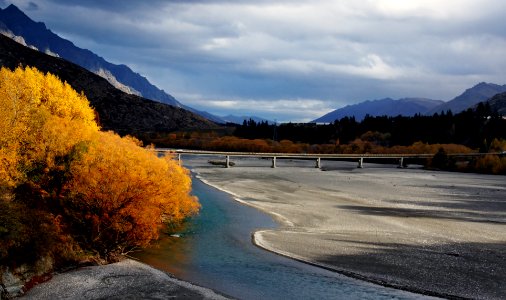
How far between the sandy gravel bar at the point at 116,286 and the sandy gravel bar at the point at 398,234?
9.14 meters

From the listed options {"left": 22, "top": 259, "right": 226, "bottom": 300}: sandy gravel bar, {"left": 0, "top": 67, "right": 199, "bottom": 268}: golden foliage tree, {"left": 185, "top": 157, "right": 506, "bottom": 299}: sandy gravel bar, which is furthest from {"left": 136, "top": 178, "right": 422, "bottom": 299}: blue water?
{"left": 0, "top": 67, "right": 199, "bottom": 268}: golden foliage tree

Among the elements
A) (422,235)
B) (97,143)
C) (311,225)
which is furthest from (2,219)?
(422,235)

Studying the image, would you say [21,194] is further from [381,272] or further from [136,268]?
[381,272]

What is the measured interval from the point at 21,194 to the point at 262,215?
22.9m

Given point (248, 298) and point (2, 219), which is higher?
point (2, 219)

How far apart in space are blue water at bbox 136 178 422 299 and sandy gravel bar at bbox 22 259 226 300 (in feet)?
3.80

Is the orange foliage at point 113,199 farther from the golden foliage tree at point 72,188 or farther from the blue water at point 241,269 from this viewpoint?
the blue water at point 241,269

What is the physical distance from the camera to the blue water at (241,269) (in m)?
24.3

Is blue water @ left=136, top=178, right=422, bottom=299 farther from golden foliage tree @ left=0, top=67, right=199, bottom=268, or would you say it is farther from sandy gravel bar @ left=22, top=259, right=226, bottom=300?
golden foliage tree @ left=0, top=67, right=199, bottom=268

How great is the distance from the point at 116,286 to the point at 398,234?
75.6 feet

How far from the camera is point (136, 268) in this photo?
28.0 meters

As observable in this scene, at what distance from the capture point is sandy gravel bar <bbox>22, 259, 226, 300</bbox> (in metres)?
23.5

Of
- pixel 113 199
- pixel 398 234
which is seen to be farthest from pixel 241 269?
pixel 398 234

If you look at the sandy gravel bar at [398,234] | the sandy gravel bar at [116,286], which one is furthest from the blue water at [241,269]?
the sandy gravel bar at [398,234]
